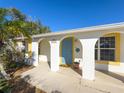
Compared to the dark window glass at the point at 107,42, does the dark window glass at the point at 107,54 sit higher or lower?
lower

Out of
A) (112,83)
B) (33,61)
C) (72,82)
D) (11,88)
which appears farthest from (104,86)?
(33,61)

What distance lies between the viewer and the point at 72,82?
24.7 feet

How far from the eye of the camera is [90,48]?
7.75m

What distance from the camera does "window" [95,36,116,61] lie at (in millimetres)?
9755

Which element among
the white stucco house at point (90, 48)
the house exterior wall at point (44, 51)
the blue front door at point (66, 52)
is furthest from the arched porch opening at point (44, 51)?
the blue front door at point (66, 52)

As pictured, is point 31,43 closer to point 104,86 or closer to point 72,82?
point 72,82

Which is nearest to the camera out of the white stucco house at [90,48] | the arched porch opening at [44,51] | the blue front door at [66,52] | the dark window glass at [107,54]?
the white stucco house at [90,48]

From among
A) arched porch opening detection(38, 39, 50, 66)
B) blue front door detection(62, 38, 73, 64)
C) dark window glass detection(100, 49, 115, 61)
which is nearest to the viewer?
dark window glass detection(100, 49, 115, 61)

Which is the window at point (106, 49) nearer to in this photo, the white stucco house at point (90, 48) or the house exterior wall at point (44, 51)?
the white stucco house at point (90, 48)

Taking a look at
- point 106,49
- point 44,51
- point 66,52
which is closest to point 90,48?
point 106,49

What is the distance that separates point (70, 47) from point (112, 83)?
6.67 m

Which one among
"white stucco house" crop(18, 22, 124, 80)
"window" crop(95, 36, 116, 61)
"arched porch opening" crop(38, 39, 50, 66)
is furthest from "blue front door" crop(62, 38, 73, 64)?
"window" crop(95, 36, 116, 61)

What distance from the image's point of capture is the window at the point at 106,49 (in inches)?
384

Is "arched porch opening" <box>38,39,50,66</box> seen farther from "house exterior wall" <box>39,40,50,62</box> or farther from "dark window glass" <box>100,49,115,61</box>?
"dark window glass" <box>100,49,115,61</box>
